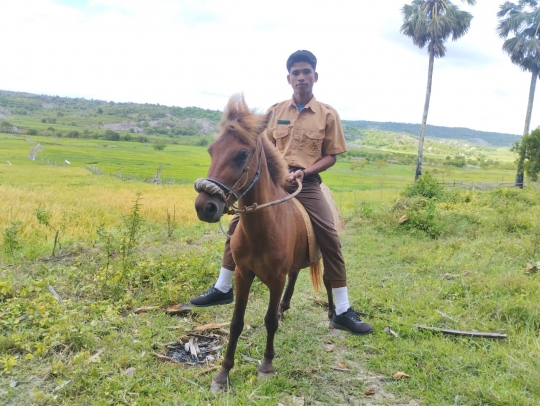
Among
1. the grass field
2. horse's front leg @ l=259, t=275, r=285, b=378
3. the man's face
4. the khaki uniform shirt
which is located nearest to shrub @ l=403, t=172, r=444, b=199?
the grass field

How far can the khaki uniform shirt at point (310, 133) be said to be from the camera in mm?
3414

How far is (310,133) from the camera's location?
3.41 metres

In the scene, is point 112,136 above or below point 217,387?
above

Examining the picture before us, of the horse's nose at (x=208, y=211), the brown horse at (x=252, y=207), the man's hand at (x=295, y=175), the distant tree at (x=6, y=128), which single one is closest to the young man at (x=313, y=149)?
the man's hand at (x=295, y=175)

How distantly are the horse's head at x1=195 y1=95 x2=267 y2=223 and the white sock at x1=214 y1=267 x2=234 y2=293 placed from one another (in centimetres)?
147

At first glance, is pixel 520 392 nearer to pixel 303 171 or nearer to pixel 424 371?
pixel 424 371

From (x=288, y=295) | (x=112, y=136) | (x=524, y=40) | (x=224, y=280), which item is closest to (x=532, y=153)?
(x=524, y=40)

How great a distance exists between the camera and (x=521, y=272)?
5246mm

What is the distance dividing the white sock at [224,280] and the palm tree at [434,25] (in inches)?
774

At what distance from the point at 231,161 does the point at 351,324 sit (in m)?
2.18

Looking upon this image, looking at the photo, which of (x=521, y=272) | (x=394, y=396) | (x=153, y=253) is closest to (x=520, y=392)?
(x=394, y=396)

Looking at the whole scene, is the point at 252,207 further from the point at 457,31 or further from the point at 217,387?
the point at 457,31

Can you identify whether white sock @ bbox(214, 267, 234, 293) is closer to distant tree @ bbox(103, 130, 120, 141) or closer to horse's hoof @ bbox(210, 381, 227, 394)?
horse's hoof @ bbox(210, 381, 227, 394)

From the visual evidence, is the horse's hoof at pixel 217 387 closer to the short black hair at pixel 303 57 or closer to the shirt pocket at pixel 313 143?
the shirt pocket at pixel 313 143
